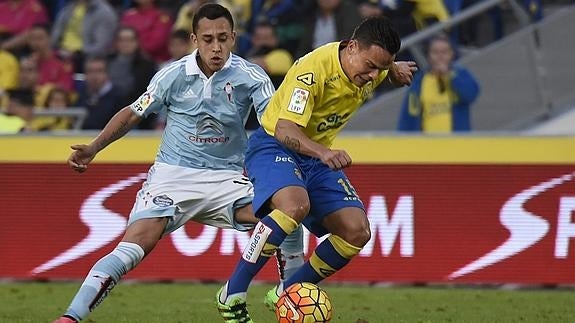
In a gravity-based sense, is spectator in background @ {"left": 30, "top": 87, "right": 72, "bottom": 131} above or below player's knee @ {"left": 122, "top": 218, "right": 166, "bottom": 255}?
below

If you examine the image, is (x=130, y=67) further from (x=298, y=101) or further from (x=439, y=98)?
(x=298, y=101)

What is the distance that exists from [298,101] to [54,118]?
7658 mm

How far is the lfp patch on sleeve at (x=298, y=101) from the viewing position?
332 inches

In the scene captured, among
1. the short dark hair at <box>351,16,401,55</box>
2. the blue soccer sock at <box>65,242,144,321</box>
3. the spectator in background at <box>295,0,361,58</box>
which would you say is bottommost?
the spectator in background at <box>295,0,361,58</box>

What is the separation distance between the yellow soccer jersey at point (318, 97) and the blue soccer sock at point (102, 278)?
1200mm

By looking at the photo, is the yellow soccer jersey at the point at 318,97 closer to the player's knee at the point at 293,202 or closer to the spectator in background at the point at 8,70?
the player's knee at the point at 293,202

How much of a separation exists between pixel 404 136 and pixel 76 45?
6.46 m

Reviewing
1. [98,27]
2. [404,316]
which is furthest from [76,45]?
[404,316]

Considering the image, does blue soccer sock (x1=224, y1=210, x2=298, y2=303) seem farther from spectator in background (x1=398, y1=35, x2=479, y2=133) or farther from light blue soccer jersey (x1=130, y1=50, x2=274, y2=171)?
spectator in background (x1=398, y1=35, x2=479, y2=133)

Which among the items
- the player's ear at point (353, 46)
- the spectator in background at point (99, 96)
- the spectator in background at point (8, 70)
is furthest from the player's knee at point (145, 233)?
the spectator in background at point (8, 70)

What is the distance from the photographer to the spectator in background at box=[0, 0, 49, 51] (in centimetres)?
1786

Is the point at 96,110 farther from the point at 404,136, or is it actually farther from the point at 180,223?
the point at 180,223

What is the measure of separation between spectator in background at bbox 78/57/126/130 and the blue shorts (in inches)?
252

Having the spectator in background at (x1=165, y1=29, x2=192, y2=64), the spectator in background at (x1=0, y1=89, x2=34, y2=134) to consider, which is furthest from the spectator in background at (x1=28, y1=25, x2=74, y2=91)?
the spectator in background at (x1=165, y1=29, x2=192, y2=64)
